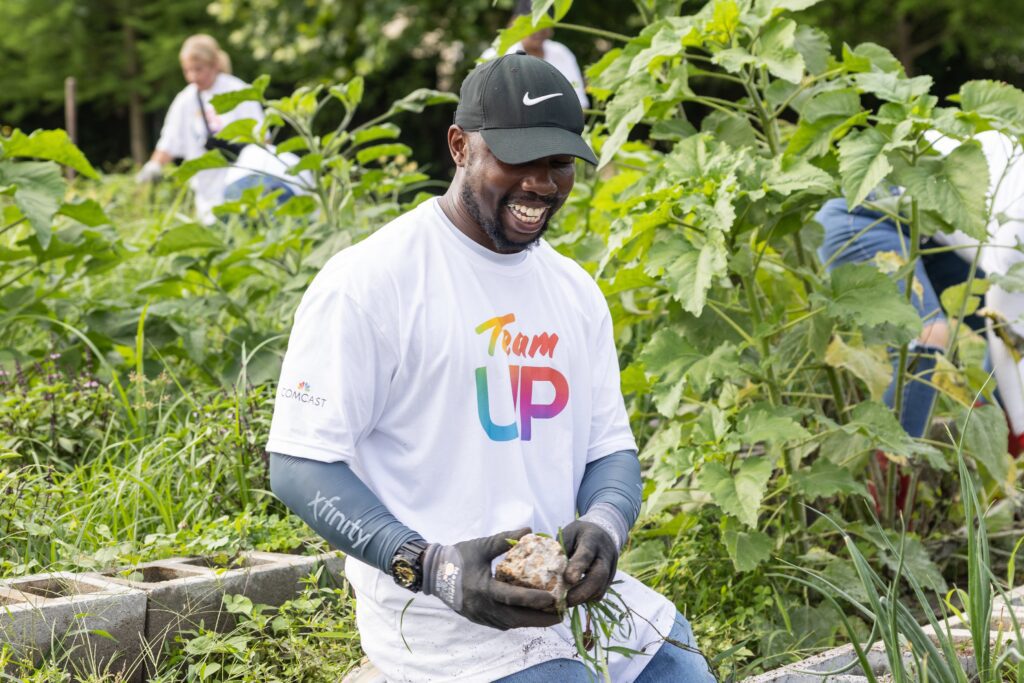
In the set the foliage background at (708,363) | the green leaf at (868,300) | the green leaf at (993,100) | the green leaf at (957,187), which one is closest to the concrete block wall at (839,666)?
the foliage background at (708,363)

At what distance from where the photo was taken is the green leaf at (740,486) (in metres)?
3.21

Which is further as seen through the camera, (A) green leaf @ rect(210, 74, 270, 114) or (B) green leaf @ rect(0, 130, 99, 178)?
(A) green leaf @ rect(210, 74, 270, 114)

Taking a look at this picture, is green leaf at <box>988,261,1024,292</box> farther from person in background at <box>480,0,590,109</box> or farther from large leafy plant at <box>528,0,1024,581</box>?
person in background at <box>480,0,590,109</box>

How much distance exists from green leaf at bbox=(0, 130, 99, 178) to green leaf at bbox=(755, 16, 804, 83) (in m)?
2.28

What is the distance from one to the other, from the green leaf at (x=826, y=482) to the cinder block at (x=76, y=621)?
5.69 ft

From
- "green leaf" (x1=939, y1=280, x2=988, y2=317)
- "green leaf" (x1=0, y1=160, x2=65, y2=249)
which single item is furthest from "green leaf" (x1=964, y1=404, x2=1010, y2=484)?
"green leaf" (x1=0, y1=160, x2=65, y2=249)

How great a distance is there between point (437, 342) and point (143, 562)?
141cm

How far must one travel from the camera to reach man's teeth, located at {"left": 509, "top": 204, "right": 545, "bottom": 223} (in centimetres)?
252

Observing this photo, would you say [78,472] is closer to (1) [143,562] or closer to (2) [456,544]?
(1) [143,562]

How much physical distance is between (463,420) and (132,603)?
1087 mm

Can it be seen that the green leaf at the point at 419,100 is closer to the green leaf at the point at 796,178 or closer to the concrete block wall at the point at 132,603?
the green leaf at the point at 796,178

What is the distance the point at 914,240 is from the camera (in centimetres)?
368

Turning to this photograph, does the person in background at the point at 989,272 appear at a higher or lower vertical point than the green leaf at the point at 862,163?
lower

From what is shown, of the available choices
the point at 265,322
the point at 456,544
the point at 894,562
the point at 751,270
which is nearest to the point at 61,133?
the point at 265,322
